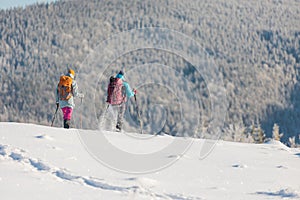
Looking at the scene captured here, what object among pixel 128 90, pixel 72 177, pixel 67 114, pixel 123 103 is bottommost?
pixel 72 177

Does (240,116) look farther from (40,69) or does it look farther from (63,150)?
(63,150)

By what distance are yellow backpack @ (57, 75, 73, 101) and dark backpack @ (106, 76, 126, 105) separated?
1.10 metres

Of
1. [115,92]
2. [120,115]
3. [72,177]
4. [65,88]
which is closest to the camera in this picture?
[72,177]

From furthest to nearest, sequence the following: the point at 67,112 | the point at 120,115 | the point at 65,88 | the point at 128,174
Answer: the point at 120,115 < the point at 67,112 < the point at 65,88 < the point at 128,174

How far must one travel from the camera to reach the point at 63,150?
8.85 meters

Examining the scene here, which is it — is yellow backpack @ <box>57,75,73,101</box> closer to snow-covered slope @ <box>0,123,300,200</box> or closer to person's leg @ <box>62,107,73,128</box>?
person's leg @ <box>62,107,73,128</box>

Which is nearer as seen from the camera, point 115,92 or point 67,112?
point 67,112

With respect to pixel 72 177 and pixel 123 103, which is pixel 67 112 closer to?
pixel 123 103

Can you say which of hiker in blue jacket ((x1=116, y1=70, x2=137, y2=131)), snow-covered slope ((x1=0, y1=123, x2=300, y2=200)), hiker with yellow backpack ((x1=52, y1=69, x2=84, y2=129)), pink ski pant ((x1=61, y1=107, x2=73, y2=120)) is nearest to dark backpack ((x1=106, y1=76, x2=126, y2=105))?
hiker in blue jacket ((x1=116, y1=70, x2=137, y2=131))

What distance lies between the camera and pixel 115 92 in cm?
1339

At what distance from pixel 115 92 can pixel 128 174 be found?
5.96 m

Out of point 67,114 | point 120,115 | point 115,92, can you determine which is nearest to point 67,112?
point 67,114

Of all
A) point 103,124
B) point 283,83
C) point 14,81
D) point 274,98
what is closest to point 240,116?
point 274,98

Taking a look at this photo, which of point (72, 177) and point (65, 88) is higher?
point (65, 88)
